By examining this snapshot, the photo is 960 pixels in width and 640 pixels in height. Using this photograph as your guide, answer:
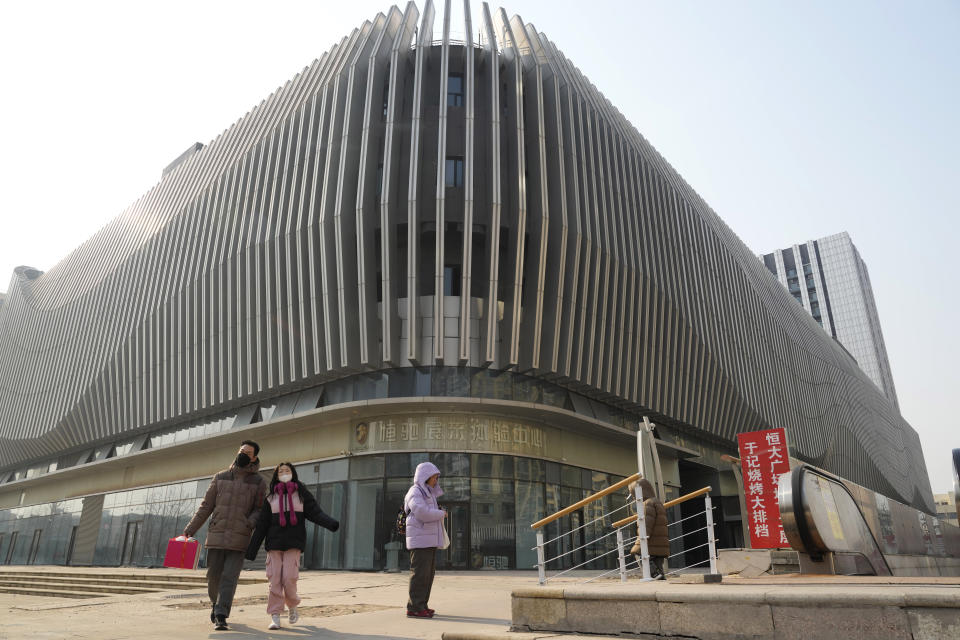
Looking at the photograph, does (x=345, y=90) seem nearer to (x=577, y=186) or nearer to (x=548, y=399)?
(x=577, y=186)

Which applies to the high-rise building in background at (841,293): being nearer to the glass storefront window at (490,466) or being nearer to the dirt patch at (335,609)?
the glass storefront window at (490,466)

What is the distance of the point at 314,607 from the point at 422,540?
2423 mm

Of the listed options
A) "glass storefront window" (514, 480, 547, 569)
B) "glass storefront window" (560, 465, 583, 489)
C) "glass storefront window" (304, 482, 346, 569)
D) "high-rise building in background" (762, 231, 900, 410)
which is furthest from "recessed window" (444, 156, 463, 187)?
"high-rise building in background" (762, 231, 900, 410)

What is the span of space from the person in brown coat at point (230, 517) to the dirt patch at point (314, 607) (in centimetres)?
126

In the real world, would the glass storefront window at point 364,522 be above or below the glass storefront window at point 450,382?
below

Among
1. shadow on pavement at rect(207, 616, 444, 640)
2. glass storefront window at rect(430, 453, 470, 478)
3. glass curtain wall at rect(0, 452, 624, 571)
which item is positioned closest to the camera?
shadow on pavement at rect(207, 616, 444, 640)

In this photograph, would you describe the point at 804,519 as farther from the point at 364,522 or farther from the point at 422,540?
the point at 364,522

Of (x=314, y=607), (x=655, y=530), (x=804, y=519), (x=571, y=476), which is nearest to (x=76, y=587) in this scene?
(x=314, y=607)

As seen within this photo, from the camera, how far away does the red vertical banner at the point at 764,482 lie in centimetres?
1384

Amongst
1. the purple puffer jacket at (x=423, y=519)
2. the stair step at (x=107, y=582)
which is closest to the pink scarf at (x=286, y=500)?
the purple puffer jacket at (x=423, y=519)

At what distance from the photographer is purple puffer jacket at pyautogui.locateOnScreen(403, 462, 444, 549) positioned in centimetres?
661

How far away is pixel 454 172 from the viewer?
67.1 ft

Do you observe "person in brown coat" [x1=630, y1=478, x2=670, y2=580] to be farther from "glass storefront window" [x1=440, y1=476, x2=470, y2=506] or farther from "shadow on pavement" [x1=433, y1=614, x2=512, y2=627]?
"glass storefront window" [x1=440, y1=476, x2=470, y2=506]

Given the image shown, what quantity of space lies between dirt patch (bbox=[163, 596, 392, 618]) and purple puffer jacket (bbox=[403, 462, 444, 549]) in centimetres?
141
